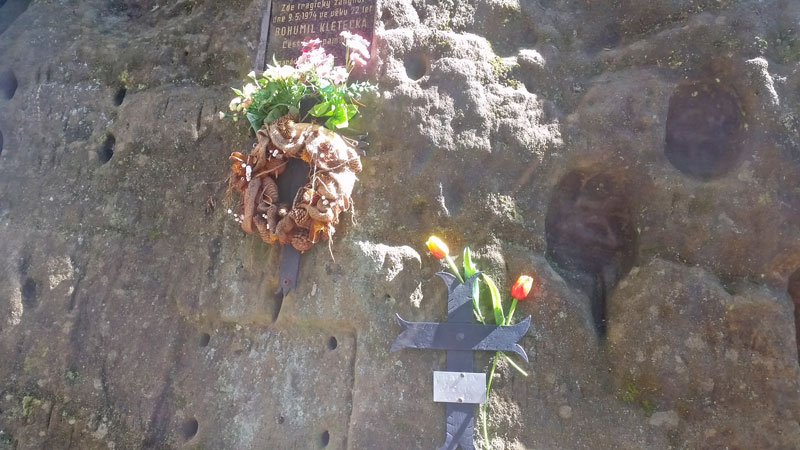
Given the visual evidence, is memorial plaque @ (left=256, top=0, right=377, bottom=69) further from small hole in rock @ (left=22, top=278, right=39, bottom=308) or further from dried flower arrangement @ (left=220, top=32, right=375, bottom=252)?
small hole in rock @ (left=22, top=278, right=39, bottom=308)

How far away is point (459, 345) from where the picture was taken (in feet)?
13.3

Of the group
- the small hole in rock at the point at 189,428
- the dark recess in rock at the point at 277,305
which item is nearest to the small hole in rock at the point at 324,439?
the dark recess in rock at the point at 277,305

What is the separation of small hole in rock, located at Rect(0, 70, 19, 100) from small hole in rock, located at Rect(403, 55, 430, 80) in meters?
3.66

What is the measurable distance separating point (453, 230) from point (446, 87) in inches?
40.9

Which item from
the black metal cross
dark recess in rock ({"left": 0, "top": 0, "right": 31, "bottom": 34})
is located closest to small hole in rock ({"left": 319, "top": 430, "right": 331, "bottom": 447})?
the black metal cross

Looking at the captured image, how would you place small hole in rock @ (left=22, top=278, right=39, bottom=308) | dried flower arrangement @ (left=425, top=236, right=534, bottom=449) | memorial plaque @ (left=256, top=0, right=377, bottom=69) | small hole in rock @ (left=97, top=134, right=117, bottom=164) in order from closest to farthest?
dried flower arrangement @ (left=425, top=236, right=534, bottom=449), memorial plaque @ (left=256, top=0, right=377, bottom=69), small hole in rock @ (left=22, top=278, right=39, bottom=308), small hole in rock @ (left=97, top=134, right=117, bottom=164)

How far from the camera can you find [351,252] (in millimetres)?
4363

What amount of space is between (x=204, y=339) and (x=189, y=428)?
0.61 metres

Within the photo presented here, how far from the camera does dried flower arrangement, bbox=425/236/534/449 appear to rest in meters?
4.00

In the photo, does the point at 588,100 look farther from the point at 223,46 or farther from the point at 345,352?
the point at 223,46

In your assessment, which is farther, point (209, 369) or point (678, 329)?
point (209, 369)

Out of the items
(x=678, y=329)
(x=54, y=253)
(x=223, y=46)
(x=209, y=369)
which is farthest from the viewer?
(x=223, y=46)

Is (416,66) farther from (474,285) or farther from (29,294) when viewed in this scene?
(29,294)

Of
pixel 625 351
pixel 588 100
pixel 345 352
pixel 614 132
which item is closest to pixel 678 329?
pixel 625 351
